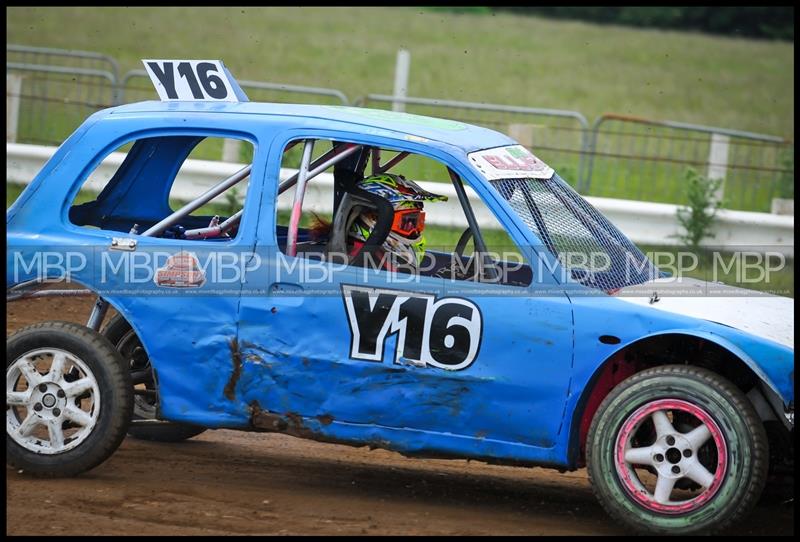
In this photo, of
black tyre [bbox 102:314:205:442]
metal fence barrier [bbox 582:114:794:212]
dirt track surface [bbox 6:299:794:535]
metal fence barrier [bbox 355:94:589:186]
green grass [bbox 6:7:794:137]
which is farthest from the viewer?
green grass [bbox 6:7:794:137]

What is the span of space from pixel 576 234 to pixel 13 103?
395 inches

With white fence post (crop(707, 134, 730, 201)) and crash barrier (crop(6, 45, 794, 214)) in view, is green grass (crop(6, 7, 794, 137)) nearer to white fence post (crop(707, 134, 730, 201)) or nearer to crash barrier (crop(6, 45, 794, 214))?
crash barrier (crop(6, 45, 794, 214))

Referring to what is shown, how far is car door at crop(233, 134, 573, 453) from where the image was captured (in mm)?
5117

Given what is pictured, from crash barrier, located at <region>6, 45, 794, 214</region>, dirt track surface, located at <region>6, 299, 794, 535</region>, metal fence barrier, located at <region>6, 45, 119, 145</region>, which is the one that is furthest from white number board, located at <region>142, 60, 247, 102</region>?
metal fence barrier, located at <region>6, 45, 119, 145</region>

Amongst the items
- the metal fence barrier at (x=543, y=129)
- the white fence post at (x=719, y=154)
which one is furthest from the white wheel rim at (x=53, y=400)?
the white fence post at (x=719, y=154)

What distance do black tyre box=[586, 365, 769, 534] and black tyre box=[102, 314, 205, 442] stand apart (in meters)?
2.38

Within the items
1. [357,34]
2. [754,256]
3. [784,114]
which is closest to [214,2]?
[357,34]

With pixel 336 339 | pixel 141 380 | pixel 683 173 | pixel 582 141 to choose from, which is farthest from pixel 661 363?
pixel 683 173

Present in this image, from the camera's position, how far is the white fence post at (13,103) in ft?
45.2

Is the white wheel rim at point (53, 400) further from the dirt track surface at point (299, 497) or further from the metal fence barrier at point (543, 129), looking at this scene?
the metal fence barrier at point (543, 129)

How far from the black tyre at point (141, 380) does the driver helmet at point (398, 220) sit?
1371 millimetres

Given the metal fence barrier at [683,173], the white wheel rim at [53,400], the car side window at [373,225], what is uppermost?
the metal fence barrier at [683,173]

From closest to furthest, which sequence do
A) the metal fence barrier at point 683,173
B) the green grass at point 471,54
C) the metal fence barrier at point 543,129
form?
the metal fence barrier at point 543,129
the metal fence barrier at point 683,173
the green grass at point 471,54

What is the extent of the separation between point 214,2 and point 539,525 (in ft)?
104
